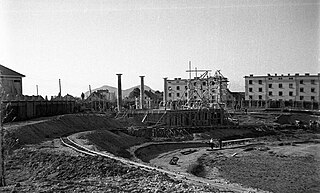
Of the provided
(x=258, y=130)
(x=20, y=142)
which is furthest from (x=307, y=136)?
(x=20, y=142)

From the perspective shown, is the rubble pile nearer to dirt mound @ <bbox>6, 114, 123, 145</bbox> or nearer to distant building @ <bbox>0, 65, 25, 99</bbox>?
dirt mound @ <bbox>6, 114, 123, 145</bbox>

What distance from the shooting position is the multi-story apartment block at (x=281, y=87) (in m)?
48.0

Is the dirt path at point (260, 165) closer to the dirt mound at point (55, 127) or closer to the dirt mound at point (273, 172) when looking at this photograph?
the dirt mound at point (273, 172)

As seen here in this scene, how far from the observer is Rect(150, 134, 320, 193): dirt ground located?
15.3 meters

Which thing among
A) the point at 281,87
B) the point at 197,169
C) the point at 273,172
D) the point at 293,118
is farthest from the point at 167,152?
the point at 281,87

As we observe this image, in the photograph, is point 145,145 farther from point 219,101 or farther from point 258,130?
point 219,101

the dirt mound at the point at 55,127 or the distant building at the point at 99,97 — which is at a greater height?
the distant building at the point at 99,97

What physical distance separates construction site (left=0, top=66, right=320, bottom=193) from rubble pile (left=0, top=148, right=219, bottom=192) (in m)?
0.03

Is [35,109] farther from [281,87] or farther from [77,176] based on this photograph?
[281,87]

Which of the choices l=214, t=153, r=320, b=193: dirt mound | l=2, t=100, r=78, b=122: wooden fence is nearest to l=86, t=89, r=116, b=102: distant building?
l=2, t=100, r=78, b=122: wooden fence

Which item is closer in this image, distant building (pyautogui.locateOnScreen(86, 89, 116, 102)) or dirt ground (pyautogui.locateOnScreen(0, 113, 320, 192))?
dirt ground (pyautogui.locateOnScreen(0, 113, 320, 192))

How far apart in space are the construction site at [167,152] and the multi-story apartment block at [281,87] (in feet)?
23.8

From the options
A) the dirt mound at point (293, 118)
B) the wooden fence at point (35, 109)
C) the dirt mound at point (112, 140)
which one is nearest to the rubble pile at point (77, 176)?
the dirt mound at point (112, 140)

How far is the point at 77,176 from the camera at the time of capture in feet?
37.5
